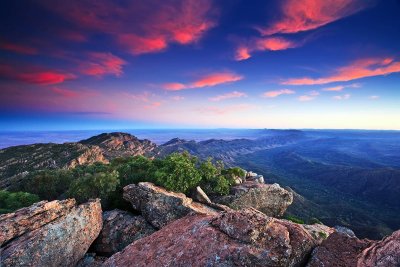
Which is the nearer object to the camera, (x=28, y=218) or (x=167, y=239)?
(x=167, y=239)

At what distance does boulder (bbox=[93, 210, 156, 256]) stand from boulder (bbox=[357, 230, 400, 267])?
17.9 meters

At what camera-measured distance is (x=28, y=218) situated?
20.3 m

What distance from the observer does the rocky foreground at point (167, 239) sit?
14094 millimetres

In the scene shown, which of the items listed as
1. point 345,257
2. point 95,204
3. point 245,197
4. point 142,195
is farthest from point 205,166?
point 345,257

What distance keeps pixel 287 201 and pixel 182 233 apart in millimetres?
22159

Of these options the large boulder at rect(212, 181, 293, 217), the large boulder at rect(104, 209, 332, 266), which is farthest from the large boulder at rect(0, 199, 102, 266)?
the large boulder at rect(212, 181, 293, 217)

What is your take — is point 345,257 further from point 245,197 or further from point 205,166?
point 205,166

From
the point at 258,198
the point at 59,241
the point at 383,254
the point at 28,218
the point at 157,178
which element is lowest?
the point at 258,198

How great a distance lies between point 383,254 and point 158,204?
59.8 feet

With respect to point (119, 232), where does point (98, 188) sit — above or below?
above

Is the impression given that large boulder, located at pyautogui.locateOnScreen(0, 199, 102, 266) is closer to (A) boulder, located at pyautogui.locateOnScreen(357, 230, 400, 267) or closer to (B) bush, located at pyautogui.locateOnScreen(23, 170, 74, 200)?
(A) boulder, located at pyautogui.locateOnScreen(357, 230, 400, 267)

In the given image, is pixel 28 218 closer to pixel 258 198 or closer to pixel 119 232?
pixel 119 232

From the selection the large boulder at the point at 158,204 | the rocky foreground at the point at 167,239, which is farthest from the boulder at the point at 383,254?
the large boulder at the point at 158,204

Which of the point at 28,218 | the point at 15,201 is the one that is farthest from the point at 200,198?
the point at 15,201
